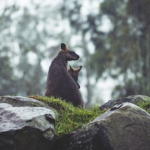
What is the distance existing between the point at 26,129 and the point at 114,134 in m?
1.39

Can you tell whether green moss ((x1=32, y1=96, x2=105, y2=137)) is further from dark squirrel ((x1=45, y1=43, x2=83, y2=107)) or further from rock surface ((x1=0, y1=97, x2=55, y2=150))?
dark squirrel ((x1=45, y1=43, x2=83, y2=107))

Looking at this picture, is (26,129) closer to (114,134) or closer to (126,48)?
(114,134)

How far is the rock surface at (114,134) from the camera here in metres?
5.60

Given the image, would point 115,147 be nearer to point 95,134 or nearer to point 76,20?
point 95,134

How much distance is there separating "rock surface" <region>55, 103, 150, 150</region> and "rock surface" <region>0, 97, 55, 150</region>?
0.41 meters

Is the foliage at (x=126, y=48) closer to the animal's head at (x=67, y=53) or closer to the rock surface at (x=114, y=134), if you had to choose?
the animal's head at (x=67, y=53)

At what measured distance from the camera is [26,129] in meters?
5.48

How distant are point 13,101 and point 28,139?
192cm

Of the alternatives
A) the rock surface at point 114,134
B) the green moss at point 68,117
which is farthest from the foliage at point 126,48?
the rock surface at point 114,134

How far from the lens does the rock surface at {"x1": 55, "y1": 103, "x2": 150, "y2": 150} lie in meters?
5.60

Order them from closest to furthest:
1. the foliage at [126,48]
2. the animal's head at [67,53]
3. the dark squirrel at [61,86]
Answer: the dark squirrel at [61,86]
the animal's head at [67,53]
the foliage at [126,48]

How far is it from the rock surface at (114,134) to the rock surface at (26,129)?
41cm

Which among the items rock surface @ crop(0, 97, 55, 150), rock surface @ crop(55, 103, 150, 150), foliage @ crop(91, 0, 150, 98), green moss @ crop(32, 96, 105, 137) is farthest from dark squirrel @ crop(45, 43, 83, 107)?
foliage @ crop(91, 0, 150, 98)

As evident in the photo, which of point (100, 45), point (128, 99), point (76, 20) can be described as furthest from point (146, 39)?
point (128, 99)
